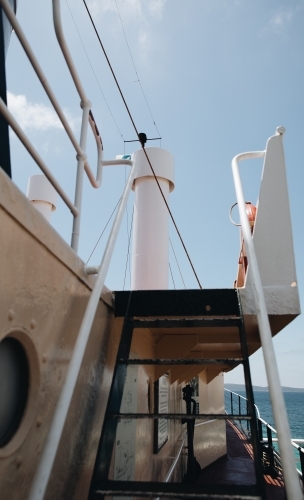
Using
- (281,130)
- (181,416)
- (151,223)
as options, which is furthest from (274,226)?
(151,223)

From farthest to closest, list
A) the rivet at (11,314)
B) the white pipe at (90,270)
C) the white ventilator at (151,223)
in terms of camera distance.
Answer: the white ventilator at (151,223) < the white pipe at (90,270) < the rivet at (11,314)

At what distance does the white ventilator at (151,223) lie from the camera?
532 cm

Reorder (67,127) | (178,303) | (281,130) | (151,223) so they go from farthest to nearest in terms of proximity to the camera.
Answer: (151,223) < (281,130) < (178,303) < (67,127)

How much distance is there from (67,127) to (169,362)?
1.38 metres

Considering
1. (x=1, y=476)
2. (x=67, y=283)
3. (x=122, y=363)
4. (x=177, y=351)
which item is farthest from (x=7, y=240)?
(x=177, y=351)

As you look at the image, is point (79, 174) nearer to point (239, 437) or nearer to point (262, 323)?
point (262, 323)

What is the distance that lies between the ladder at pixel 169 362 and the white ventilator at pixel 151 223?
8.23 ft

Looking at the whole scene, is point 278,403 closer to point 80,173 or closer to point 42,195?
point 80,173

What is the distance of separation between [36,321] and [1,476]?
1.81 feet

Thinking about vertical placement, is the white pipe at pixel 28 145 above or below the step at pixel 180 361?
above

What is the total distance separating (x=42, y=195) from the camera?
23.0 feet

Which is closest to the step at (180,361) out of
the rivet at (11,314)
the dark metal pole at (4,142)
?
the rivet at (11,314)

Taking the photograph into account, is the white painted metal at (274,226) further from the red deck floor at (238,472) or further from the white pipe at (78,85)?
the red deck floor at (238,472)

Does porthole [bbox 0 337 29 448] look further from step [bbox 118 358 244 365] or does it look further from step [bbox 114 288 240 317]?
step [bbox 114 288 240 317]
